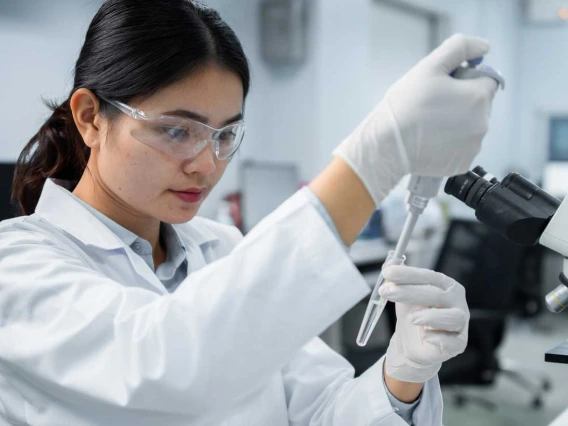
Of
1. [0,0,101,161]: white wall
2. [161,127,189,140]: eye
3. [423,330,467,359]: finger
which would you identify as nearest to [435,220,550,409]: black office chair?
[423,330,467,359]: finger

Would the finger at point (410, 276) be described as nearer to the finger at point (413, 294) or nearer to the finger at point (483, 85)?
the finger at point (413, 294)

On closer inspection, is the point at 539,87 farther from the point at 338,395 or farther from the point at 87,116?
the point at 87,116

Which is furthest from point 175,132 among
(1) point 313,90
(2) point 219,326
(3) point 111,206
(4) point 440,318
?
(1) point 313,90

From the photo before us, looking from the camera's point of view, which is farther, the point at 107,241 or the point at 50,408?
the point at 107,241

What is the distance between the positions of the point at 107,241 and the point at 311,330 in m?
0.48

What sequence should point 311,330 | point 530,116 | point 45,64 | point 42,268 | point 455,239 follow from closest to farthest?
point 311,330, point 42,268, point 45,64, point 455,239, point 530,116

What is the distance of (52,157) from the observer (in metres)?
1.23

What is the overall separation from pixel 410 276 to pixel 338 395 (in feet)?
1.15

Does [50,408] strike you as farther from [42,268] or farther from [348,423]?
[348,423]

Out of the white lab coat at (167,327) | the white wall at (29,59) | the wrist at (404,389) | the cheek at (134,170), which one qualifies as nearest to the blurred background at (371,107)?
the white wall at (29,59)

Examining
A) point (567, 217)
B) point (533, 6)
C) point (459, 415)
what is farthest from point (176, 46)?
point (533, 6)

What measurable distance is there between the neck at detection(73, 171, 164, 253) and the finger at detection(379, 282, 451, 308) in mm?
505

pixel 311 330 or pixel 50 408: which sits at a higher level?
pixel 311 330

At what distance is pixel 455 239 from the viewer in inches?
122
